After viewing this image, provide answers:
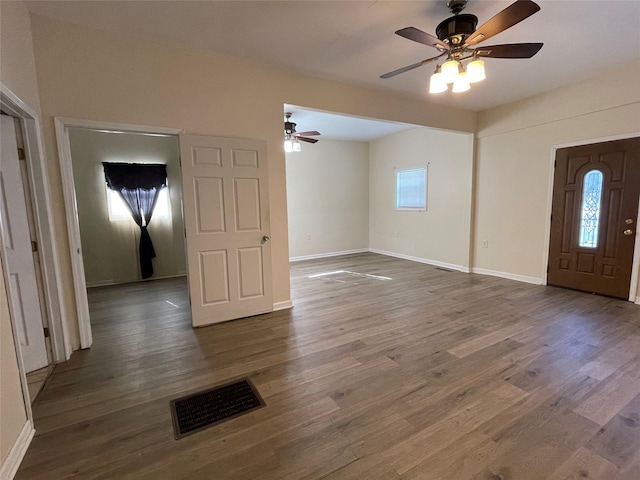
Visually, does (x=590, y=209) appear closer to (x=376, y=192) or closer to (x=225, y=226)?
(x=376, y=192)

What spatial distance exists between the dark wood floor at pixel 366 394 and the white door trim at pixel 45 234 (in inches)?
9.7

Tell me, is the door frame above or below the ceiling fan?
below

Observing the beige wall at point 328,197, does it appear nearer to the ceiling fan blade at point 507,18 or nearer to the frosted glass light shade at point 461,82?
the frosted glass light shade at point 461,82

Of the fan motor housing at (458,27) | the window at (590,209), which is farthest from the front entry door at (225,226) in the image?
the window at (590,209)

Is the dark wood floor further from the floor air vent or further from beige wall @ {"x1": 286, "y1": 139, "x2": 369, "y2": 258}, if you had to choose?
beige wall @ {"x1": 286, "y1": 139, "x2": 369, "y2": 258}

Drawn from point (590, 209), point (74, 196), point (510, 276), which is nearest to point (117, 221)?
point (74, 196)

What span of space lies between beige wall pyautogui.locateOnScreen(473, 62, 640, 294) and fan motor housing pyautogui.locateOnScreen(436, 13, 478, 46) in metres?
2.69

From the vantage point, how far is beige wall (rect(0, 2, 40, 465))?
149 centimetres

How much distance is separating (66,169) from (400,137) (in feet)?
19.8

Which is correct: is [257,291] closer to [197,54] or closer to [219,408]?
[219,408]

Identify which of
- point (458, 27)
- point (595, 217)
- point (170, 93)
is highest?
point (458, 27)

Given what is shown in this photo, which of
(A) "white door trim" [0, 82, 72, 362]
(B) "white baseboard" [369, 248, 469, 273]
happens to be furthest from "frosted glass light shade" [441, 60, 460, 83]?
(B) "white baseboard" [369, 248, 469, 273]

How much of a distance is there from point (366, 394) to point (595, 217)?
407 cm

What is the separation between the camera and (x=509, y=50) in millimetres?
2334
